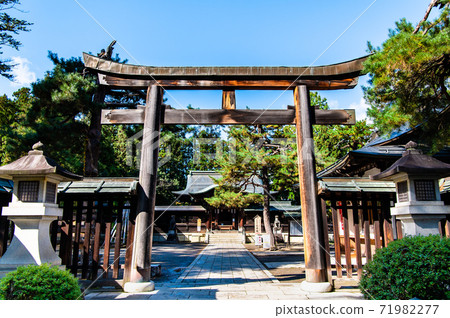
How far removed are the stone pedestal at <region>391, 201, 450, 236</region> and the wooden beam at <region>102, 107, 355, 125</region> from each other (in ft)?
9.09

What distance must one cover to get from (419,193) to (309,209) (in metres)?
2.15

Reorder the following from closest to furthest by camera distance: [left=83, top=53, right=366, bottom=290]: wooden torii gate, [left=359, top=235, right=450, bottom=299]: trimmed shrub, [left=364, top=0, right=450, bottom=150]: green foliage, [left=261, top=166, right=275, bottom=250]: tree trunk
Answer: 1. [left=359, top=235, right=450, bottom=299]: trimmed shrub
2. [left=364, top=0, right=450, bottom=150]: green foliage
3. [left=83, top=53, right=366, bottom=290]: wooden torii gate
4. [left=261, top=166, right=275, bottom=250]: tree trunk

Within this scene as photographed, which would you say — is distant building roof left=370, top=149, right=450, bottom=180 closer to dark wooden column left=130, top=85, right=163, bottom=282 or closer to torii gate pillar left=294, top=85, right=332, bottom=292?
torii gate pillar left=294, top=85, right=332, bottom=292

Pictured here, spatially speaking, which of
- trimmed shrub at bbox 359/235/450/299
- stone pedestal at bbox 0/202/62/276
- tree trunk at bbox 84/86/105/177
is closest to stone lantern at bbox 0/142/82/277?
stone pedestal at bbox 0/202/62/276

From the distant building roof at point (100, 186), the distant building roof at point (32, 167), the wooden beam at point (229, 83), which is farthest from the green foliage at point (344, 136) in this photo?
the distant building roof at point (32, 167)

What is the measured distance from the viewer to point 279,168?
1688 centimetres

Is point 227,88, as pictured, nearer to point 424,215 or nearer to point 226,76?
point 226,76

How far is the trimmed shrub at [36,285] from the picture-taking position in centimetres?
350

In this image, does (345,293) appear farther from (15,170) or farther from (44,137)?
(44,137)

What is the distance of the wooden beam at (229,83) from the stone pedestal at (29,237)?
370cm

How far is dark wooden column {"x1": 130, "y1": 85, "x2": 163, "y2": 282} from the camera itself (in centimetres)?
616

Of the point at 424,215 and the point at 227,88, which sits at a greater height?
the point at 227,88

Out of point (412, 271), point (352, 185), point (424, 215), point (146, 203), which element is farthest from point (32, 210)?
point (424, 215)

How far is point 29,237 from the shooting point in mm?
4781
